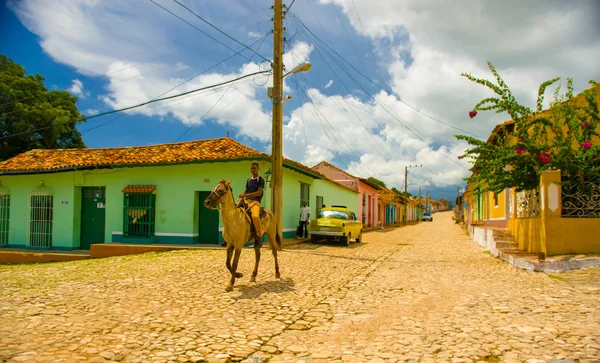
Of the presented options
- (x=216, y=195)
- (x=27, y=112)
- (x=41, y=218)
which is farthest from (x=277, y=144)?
(x=27, y=112)

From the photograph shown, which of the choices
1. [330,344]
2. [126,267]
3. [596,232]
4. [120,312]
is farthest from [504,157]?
[126,267]

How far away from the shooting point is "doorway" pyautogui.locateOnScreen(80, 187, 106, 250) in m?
15.4

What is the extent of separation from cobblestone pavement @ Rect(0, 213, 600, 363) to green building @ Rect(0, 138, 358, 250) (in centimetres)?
621

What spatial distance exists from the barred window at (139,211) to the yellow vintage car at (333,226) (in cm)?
597

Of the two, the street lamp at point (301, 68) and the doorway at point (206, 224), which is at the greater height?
the street lamp at point (301, 68)

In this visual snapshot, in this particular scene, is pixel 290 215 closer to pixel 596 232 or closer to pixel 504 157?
pixel 504 157

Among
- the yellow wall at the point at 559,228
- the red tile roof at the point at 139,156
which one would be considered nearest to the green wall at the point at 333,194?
the red tile roof at the point at 139,156

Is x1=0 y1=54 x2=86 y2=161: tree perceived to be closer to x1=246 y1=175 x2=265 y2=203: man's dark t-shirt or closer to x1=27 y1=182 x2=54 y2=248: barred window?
x1=27 y1=182 x2=54 y2=248: barred window

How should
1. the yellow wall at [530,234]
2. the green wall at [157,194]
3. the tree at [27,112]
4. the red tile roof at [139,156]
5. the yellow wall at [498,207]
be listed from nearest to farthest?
1. the yellow wall at [530,234]
2. the red tile roof at [139,156]
3. the green wall at [157,194]
4. the yellow wall at [498,207]
5. the tree at [27,112]

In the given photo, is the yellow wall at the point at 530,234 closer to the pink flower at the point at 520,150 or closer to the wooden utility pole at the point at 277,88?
the pink flower at the point at 520,150

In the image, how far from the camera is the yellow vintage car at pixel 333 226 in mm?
14812

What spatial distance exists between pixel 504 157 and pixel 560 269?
2.72 m

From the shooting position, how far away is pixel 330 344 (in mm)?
3951

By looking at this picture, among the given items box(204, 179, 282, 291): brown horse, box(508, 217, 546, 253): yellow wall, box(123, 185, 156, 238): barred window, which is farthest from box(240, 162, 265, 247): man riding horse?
box(123, 185, 156, 238): barred window
